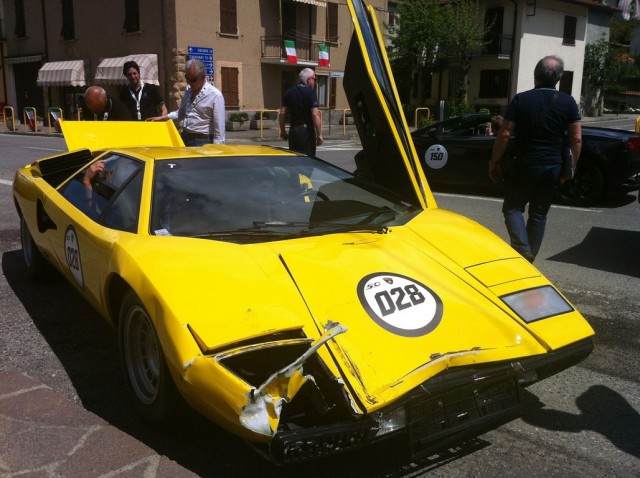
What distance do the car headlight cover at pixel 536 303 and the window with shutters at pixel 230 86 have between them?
962 inches

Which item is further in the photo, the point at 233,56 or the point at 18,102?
the point at 18,102

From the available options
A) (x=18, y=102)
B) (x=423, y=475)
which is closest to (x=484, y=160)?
(x=423, y=475)

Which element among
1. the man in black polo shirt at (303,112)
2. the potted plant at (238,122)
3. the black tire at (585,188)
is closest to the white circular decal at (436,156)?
the black tire at (585,188)

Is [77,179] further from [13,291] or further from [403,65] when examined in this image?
[403,65]

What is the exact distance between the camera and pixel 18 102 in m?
32.4

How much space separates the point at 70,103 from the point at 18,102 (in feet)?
18.9

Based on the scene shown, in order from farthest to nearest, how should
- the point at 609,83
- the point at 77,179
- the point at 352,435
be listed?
1. the point at 609,83
2. the point at 77,179
3. the point at 352,435

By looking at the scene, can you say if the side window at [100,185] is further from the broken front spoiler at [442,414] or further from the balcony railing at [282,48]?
the balcony railing at [282,48]

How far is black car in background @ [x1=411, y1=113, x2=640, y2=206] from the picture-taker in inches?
304

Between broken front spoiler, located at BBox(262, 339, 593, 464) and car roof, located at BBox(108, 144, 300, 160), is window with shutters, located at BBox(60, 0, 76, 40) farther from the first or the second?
broken front spoiler, located at BBox(262, 339, 593, 464)

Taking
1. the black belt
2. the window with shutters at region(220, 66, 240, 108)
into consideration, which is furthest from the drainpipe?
the black belt

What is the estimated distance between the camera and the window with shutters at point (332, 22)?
1185 inches

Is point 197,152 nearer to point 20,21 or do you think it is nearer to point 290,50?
point 290,50

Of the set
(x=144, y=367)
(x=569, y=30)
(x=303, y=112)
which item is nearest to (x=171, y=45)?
(x=303, y=112)
